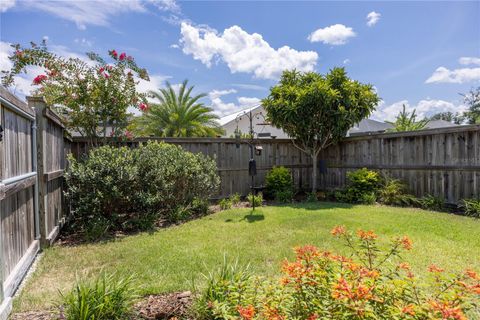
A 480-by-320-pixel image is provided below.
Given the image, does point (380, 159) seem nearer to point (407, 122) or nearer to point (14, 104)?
point (407, 122)

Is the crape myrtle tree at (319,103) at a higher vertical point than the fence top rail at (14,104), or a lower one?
higher

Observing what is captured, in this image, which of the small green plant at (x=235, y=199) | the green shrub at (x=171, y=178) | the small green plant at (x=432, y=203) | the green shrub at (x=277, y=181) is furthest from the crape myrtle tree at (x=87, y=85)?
the small green plant at (x=432, y=203)

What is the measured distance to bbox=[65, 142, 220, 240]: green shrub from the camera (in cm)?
472

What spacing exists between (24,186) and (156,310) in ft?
6.67

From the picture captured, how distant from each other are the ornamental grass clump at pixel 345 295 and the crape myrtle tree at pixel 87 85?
4896 millimetres

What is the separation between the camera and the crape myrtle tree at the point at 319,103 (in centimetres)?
737

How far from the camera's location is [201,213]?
631 centimetres

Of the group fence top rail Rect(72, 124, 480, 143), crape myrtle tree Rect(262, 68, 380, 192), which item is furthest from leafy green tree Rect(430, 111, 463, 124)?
crape myrtle tree Rect(262, 68, 380, 192)

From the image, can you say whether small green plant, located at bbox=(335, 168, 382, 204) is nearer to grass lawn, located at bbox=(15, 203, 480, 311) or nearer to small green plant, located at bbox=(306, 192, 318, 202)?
small green plant, located at bbox=(306, 192, 318, 202)

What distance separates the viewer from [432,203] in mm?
6301

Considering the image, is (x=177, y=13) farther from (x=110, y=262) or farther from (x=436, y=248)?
(x=436, y=248)

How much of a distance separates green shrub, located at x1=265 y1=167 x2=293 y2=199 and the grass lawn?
75.4 inches

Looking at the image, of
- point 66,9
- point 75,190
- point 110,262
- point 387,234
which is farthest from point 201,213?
point 66,9

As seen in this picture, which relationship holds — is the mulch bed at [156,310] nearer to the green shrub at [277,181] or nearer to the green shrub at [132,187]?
the green shrub at [132,187]
